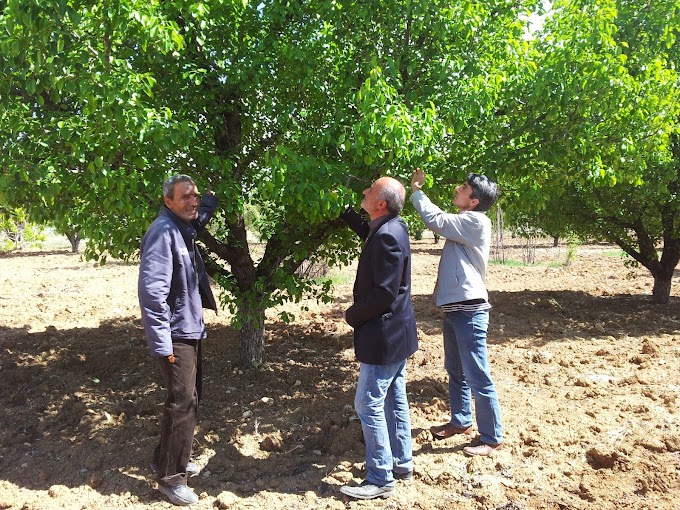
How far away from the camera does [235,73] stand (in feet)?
13.7

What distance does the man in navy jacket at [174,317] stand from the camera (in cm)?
317

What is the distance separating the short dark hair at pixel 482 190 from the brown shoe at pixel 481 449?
5.43ft

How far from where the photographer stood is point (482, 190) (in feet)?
12.3

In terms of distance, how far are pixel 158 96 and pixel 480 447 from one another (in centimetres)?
357

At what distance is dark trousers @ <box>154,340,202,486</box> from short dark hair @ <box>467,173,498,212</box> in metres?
2.10

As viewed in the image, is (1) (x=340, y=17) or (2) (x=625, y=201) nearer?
(1) (x=340, y=17)

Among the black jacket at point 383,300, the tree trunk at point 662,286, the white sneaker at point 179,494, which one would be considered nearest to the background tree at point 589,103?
the black jacket at point 383,300

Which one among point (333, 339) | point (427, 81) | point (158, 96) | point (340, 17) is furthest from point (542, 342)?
point (158, 96)

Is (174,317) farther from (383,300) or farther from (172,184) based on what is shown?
(383,300)

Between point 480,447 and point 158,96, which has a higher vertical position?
point 158,96

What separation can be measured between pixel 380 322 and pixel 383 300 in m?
0.16

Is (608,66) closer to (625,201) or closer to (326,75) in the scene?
(326,75)

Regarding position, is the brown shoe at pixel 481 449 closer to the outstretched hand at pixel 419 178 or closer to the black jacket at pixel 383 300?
the black jacket at pixel 383 300

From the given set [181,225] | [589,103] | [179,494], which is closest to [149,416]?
[179,494]
